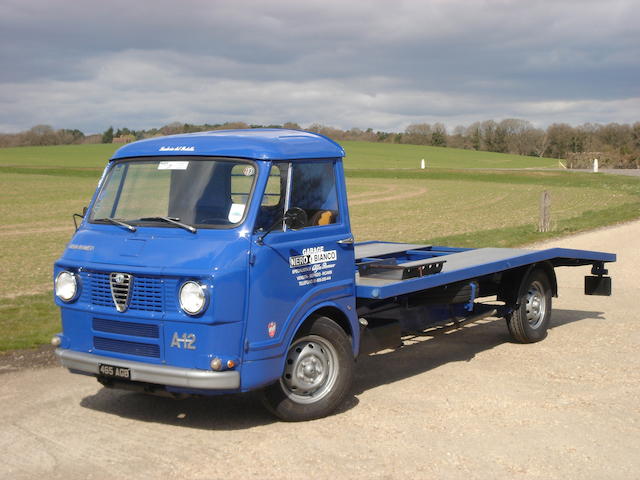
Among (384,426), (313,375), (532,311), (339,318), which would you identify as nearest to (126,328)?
(313,375)

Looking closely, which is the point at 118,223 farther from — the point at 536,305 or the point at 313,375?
the point at 536,305

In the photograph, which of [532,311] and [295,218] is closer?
[295,218]

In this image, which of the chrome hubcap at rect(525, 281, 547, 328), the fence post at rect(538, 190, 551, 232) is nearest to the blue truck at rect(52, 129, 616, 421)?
the chrome hubcap at rect(525, 281, 547, 328)

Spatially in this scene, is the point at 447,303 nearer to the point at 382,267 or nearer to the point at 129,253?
the point at 382,267

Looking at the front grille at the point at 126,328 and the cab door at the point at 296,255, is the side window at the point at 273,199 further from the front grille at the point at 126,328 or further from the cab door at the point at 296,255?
the front grille at the point at 126,328

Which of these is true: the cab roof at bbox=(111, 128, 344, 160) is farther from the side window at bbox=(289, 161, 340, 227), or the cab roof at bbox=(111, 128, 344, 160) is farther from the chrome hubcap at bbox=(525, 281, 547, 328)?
the chrome hubcap at bbox=(525, 281, 547, 328)

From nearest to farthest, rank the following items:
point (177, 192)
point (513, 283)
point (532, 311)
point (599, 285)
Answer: point (177, 192)
point (513, 283)
point (532, 311)
point (599, 285)

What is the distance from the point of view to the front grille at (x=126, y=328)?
6.27 m

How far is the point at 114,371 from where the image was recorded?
639cm

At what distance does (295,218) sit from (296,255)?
0.29m

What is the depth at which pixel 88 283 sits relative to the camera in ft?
21.6

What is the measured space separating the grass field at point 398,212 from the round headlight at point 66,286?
3.22 m

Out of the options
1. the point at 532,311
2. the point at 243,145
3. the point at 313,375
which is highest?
the point at 243,145

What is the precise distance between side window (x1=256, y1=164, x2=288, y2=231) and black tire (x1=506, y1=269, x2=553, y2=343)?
3.88 meters
